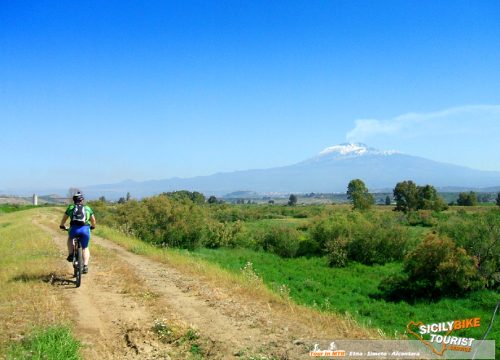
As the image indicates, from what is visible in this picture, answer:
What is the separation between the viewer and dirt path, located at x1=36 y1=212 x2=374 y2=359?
20.3 ft

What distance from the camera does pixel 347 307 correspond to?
21.2 meters

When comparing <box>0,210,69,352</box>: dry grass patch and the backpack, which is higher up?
the backpack

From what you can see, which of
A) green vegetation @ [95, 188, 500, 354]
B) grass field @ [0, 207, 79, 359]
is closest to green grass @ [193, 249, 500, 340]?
green vegetation @ [95, 188, 500, 354]

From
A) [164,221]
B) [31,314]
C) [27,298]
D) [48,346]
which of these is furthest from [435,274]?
[48,346]

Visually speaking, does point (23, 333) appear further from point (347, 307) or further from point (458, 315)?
point (458, 315)

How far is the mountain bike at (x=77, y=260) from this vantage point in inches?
389

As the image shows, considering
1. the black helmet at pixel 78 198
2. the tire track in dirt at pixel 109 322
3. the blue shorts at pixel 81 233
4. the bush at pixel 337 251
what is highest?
the black helmet at pixel 78 198

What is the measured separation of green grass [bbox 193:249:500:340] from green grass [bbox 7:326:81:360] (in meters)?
7.59

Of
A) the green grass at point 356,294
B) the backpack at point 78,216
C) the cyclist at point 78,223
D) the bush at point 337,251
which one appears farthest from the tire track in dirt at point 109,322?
the bush at point 337,251

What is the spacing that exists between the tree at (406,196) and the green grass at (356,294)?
49.5 metres

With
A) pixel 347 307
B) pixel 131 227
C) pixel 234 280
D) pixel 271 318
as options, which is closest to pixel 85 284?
pixel 234 280

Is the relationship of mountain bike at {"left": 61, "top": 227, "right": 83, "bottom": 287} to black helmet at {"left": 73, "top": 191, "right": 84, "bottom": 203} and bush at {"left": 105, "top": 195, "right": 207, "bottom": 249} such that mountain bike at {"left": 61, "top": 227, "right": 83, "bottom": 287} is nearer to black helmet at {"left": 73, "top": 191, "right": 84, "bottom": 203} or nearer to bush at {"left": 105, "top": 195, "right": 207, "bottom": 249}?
black helmet at {"left": 73, "top": 191, "right": 84, "bottom": 203}

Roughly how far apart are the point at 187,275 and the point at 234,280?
157 cm

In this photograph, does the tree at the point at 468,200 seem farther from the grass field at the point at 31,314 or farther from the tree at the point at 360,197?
the grass field at the point at 31,314
